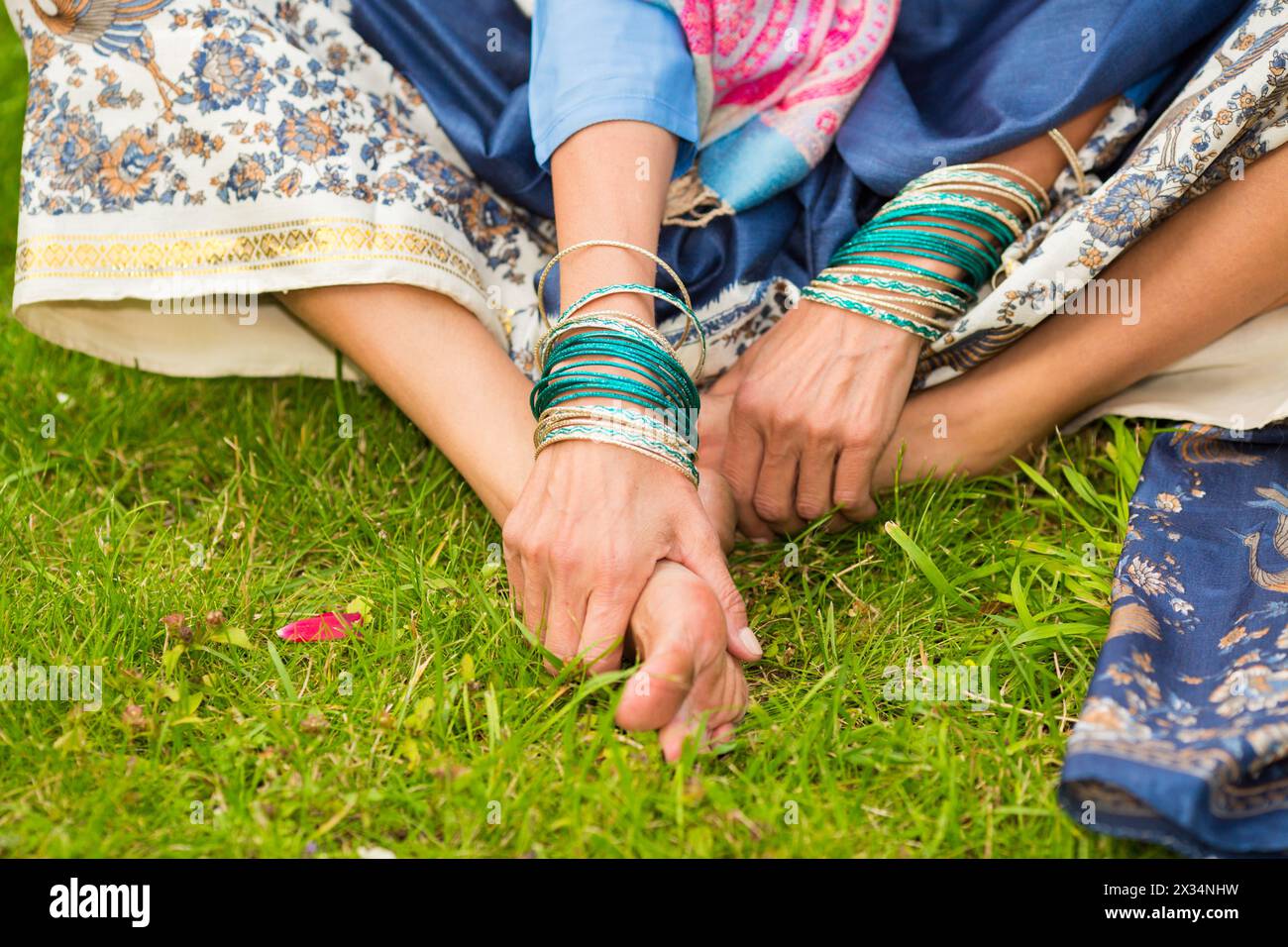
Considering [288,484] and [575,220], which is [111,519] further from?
[575,220]

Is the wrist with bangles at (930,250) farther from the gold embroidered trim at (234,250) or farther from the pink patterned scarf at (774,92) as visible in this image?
the gold embroidered trim at (234,250)

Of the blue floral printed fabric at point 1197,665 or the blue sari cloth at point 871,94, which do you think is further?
the blue sari cloth at point 871,94

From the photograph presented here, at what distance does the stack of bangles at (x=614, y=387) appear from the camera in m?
1.32

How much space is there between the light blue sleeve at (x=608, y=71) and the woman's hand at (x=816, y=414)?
0.98 ft

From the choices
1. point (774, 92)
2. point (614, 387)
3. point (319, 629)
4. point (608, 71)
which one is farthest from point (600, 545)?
point (774, 92)

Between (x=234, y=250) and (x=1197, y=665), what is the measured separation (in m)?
1.22

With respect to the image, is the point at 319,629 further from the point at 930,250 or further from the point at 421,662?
the point at 930,250

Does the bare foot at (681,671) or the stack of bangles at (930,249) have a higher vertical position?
the stack of bangles at (930,249)

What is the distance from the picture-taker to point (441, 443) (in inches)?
61.1

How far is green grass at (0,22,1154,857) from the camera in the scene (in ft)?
3.76

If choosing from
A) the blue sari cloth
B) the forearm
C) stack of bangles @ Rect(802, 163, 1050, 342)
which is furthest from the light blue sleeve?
stack of bangles @ Rect(802, 163, 1050, 342)

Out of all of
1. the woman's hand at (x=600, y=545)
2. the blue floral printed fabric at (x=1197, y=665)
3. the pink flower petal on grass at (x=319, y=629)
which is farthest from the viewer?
the pink flower petal on grass at (x=319, y=629)


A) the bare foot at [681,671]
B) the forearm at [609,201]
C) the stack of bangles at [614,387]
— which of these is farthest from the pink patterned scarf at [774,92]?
the bare foot at [681,671]

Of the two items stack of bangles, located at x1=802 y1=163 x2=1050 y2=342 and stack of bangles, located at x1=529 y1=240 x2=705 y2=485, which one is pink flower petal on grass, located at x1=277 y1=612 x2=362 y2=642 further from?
stack of bangles, located at x1=802 y1=163 x2=1050 y2=342
